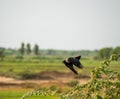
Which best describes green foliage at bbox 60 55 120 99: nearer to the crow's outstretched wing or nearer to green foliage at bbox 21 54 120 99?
green foliage at bbox 21 54 120 99

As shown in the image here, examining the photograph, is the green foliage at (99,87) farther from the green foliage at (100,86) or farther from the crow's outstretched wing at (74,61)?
the crow's outstretched wing at (74,61)

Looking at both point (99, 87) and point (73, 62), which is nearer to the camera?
point (99, 87)

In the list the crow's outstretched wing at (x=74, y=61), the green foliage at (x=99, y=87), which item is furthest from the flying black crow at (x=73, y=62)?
the green foliage at (x=99, y=87)

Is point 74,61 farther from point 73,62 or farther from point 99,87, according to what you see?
point 99,87

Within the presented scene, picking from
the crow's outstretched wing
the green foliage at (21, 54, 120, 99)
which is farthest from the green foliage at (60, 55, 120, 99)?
the crow's outstretched wing

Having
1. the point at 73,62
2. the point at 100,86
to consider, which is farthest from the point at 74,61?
the point at 100,86

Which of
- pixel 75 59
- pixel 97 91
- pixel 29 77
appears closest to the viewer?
pixel 97 91

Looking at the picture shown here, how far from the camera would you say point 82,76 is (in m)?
43.4

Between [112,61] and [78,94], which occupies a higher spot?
[112,61]

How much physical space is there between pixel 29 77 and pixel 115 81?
38188 millimetres

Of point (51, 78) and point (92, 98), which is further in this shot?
point (51, 78)

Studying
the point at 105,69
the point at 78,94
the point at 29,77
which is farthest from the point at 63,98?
the point at 29,77

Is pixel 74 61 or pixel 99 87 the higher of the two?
pixel 74 61

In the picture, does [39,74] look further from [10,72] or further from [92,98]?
[92,98]
